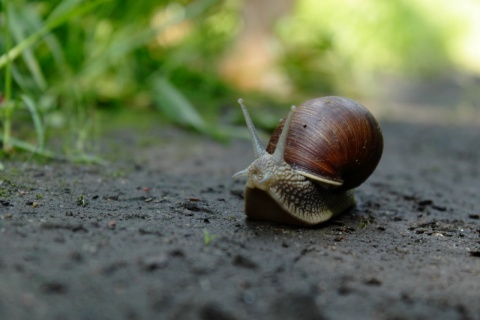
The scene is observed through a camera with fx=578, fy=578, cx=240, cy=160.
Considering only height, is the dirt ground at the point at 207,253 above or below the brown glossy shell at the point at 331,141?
below

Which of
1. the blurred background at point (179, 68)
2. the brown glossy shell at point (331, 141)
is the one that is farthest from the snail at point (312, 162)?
the blurred background at point (179, 68)

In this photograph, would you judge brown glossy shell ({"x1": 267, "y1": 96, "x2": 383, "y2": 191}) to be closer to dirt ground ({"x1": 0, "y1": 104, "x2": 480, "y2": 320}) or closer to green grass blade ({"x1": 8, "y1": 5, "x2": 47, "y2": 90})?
dirt ground ({"x1": 0, "y1": 104, "x2": 480, "y2": 320})

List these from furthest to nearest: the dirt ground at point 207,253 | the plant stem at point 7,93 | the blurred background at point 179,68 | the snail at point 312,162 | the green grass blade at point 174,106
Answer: the green grass blade at point 174,106 < the blurred background at point 179,68 < the plant stem at point 7,93 < the snail at point 312,162 < the dirt ground at point 207,253

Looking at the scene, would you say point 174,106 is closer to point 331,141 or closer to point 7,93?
point 7,93

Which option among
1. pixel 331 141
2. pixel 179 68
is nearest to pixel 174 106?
pixel 179 68

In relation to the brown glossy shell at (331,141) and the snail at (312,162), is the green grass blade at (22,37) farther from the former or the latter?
the brown glossy shell at (331,141)

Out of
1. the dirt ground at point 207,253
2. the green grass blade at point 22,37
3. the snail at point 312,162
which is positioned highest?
the green grass blade at point 22,37

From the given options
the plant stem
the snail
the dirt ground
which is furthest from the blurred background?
the snail

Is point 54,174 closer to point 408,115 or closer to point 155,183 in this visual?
point 155,183
